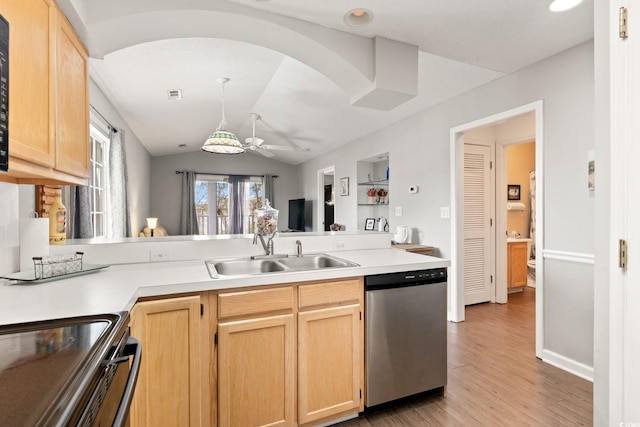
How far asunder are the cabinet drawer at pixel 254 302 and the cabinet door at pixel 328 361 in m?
0.13

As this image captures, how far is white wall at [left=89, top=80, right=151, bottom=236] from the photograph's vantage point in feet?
10.9

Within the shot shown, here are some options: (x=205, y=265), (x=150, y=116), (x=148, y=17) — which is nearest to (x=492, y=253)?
(x=205, y=265)

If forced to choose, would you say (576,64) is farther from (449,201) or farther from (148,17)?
(148,17)

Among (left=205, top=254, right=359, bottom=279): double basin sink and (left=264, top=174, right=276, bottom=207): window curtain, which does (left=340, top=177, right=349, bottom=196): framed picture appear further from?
(left=205, top=254, right=359, bottom=279): double basin sink

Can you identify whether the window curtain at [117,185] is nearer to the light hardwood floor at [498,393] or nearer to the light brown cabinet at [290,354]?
the light brown cabinet at [290,354]

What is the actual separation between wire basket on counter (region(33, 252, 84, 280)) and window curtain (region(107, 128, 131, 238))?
2467mm

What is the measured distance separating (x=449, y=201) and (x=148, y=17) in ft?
10.4

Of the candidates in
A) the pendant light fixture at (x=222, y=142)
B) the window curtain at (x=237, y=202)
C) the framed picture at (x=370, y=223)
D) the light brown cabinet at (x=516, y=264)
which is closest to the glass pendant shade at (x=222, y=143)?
the pendant light fixture at (x=222, y=142)

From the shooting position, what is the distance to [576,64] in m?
2.41

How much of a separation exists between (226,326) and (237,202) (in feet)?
22.7

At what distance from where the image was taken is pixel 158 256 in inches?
79.2

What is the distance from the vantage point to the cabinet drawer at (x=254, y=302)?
5.08 feet

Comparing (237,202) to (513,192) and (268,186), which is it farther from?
(513,192)
